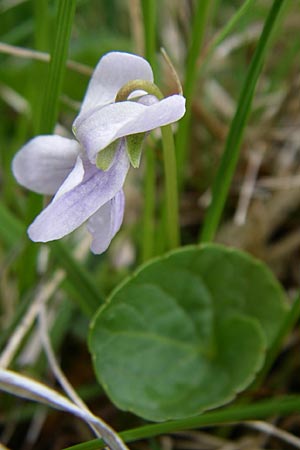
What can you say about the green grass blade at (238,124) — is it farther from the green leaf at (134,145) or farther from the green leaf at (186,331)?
the green leaf at (134,145)

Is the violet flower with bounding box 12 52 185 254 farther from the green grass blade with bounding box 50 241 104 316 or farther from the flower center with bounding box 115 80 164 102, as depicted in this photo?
the green grass blade with bounding box 50 241 104 316

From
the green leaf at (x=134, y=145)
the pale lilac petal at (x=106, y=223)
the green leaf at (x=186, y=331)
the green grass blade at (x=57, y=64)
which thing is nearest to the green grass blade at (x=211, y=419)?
the green leaf at (x=186, y=331)

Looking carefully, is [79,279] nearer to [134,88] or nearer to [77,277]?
[77,277]

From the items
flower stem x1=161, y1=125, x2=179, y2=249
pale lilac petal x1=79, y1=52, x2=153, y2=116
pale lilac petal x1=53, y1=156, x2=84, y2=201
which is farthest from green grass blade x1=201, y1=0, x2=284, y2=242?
pale lilac petal x1=53, y1=156, x2=84, y2=201

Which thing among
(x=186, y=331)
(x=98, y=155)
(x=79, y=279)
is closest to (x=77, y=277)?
(x=79, y=279)

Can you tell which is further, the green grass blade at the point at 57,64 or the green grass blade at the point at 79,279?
the green grass blade at the point at 79,279
